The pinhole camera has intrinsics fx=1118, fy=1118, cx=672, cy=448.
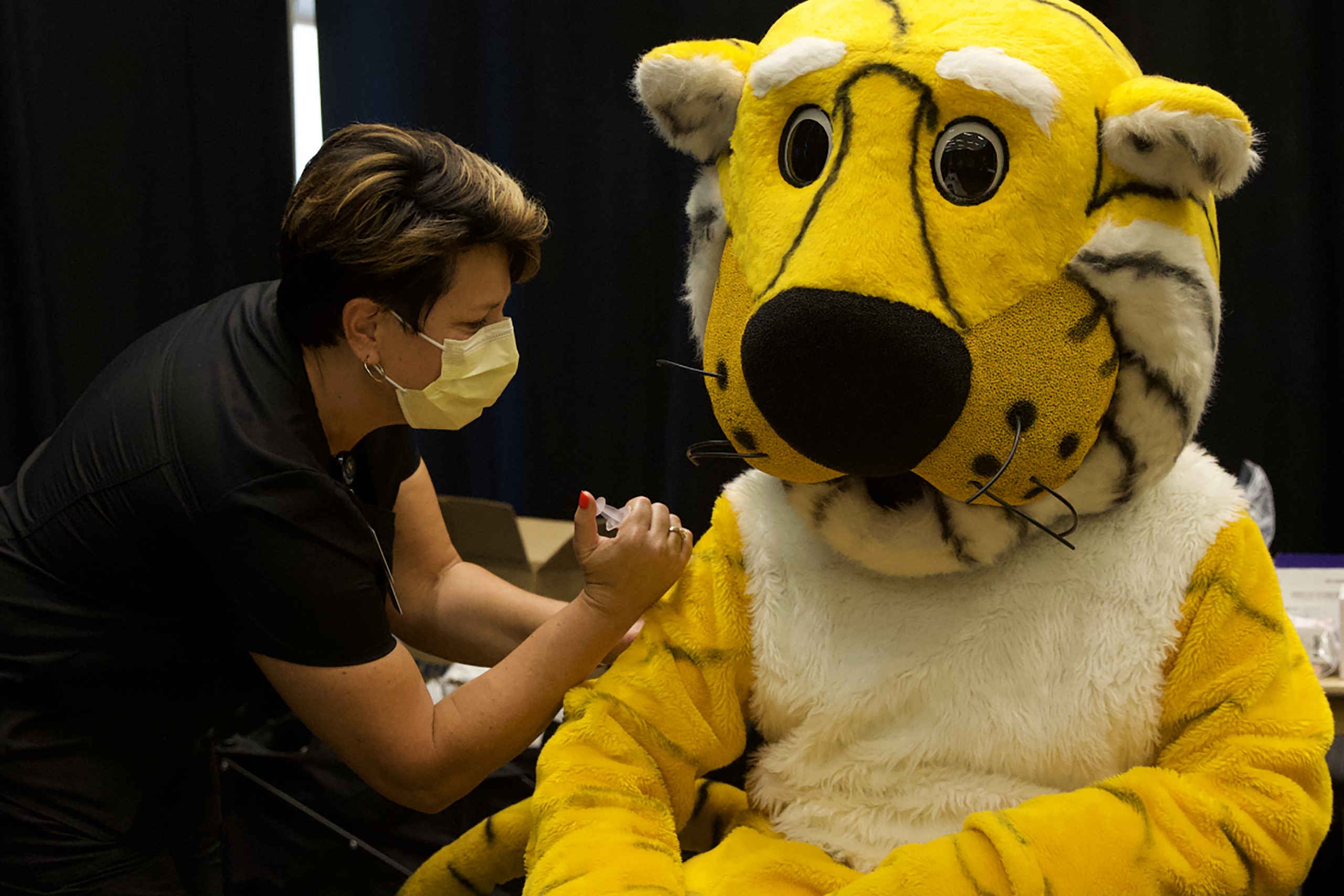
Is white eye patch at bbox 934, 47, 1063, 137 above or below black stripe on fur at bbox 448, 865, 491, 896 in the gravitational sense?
above

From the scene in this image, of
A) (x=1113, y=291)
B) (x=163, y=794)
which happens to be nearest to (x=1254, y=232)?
(x=1113, y=291)

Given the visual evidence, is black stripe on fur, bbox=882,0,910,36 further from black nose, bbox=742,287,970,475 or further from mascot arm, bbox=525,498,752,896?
mascot arm, bbox=525,498,752,896

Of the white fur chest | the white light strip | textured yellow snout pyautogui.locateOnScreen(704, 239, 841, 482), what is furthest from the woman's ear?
the white light strip

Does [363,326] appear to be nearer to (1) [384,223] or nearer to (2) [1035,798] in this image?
(1) [384,223]

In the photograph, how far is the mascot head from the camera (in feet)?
2.76

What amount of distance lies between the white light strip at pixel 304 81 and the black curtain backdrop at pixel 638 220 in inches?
5.4

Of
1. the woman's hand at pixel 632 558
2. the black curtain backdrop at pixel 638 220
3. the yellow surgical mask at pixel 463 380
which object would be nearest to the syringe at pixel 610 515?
the woman's hand at pixel 632 558

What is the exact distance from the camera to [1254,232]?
1.93 meters

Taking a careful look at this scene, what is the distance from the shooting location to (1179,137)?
0.83 metres

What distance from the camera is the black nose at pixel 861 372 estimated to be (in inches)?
32.7

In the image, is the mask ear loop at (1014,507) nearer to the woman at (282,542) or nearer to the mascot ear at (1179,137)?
the mascot ear at (1179,137)

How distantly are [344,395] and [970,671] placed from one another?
0.70 metres

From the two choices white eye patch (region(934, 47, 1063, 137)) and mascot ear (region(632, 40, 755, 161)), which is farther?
mascot ear (region(632, 40, 755, 161))

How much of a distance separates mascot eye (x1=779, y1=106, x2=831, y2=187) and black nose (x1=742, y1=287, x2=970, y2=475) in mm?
135
